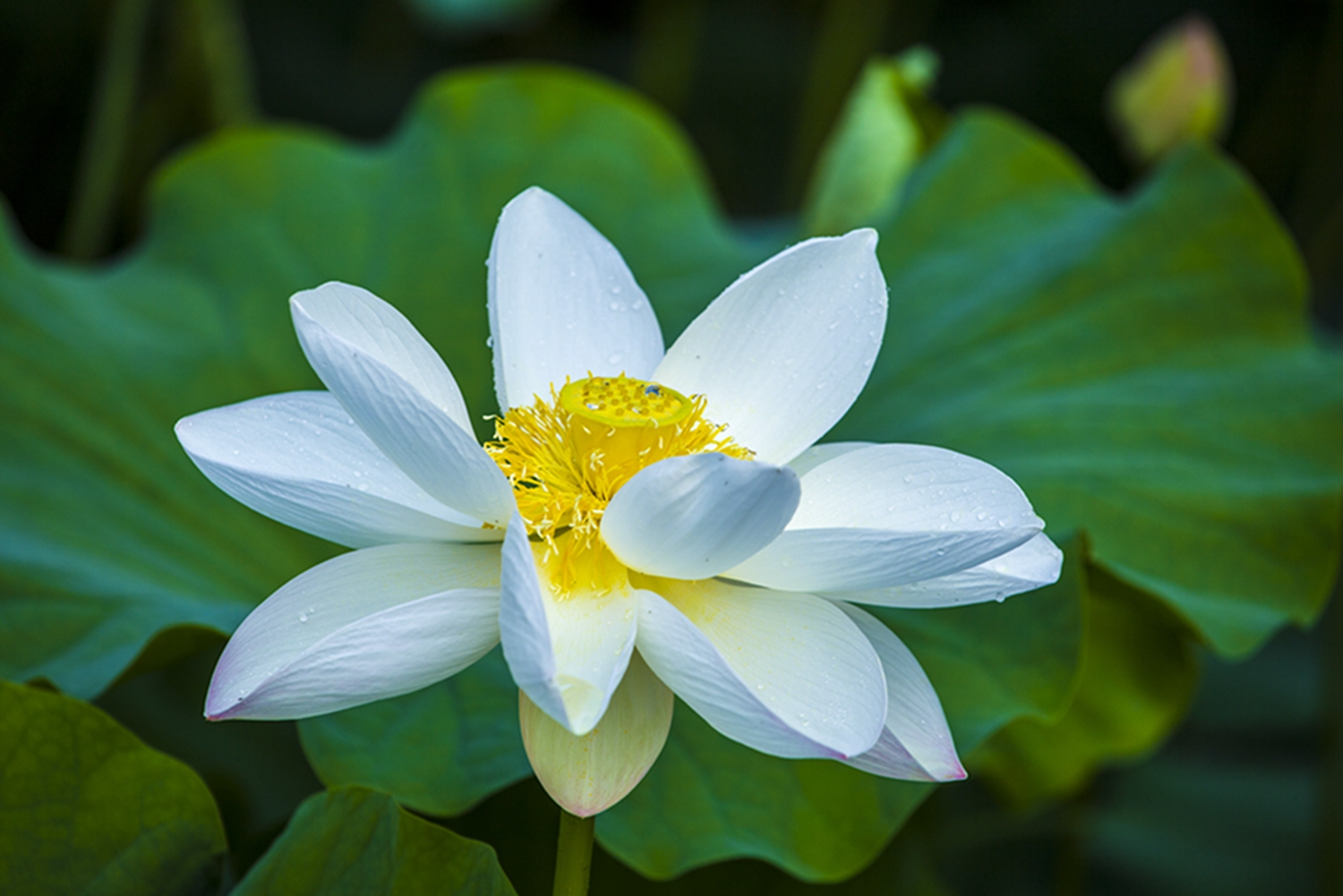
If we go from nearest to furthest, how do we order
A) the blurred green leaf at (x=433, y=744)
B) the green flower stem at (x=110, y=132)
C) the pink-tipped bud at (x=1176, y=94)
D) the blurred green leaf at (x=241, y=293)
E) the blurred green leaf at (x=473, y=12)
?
1. the blurred green leaf at (x=433, y=744)
2. the blurred green leaf at (x=241, y=293)
3. the pink-tipped bud at (x=1176, y=94)
4. the green flower stem at (x=110, y=132)
5. the blurred green leaf at (x=473, y=12)

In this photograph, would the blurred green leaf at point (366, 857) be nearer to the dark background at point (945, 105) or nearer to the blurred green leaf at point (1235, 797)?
the dark background at point (945, 105)

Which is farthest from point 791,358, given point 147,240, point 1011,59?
point 1011,59

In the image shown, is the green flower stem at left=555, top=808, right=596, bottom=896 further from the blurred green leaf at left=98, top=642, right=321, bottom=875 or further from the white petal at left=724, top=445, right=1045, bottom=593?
the blurred green leaf at left=98, top=642, right=321, bottom=875

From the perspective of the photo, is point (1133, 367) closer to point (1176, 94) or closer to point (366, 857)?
point (1176, 94)

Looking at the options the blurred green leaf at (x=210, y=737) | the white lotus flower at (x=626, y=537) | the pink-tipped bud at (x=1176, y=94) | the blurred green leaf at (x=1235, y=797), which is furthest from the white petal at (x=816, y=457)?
the blurred green leaf at (x=1235, y=797)

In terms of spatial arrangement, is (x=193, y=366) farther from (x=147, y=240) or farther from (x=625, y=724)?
(x=625, y=724)

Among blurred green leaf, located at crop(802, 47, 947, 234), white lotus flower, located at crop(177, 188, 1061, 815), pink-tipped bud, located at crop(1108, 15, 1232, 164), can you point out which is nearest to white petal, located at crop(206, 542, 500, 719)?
→ white lotus flower, located at crop(177, 188, 1061, 815)
